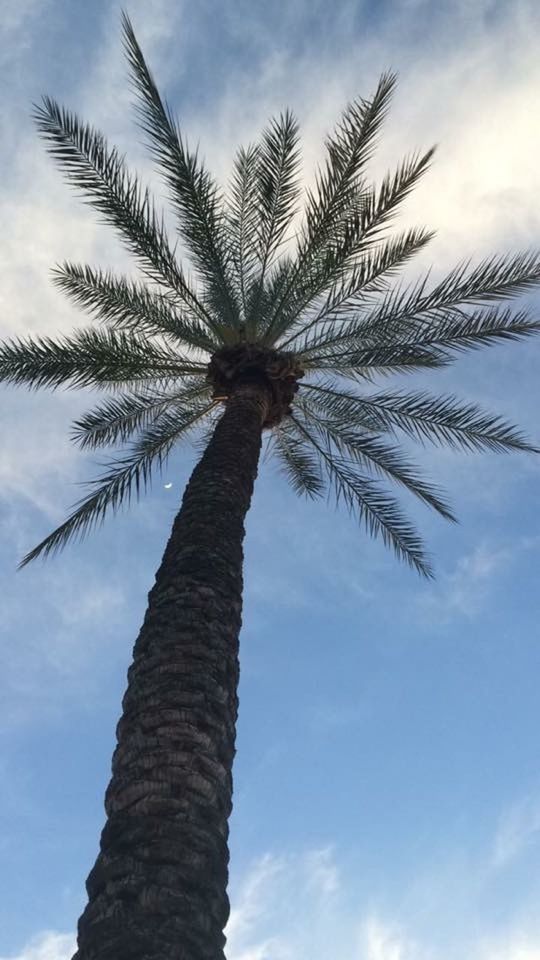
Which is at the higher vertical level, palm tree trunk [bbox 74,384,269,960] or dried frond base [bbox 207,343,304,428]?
dried frond base [bbox 207,343,304,428]

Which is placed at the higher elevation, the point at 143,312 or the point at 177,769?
the point at 143,312

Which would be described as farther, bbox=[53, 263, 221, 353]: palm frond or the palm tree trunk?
bbox=[53, 263, 221, 353]: palm frond

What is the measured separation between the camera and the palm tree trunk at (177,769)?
12.7 feet

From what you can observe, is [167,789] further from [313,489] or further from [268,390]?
[313,489]

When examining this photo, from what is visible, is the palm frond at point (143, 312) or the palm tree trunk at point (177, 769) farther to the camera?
the palm frond at point (143, 312)

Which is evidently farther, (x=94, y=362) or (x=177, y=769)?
(x=94, y=362)

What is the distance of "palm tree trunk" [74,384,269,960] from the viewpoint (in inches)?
153

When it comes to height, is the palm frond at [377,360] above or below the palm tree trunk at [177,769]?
above

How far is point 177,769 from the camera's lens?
4.66 metres

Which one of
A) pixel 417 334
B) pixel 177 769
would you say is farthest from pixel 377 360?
pixel 177 769

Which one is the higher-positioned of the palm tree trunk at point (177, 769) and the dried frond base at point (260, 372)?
the dried frond base at point (260, 372)

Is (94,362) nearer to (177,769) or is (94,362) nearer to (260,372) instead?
(260,372)

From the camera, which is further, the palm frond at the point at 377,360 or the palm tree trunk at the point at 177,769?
the palm frond at the point at 377,360

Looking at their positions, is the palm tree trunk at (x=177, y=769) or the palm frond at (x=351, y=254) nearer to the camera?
the palm tree trunk at (x=177, y=769)
